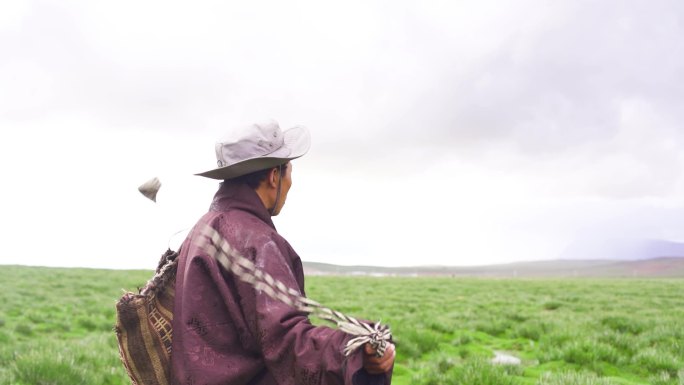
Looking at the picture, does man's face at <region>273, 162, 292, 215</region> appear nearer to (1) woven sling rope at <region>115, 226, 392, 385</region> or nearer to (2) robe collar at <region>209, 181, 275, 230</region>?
(2) robe collar at <region>209, 181, 275, 230</region>

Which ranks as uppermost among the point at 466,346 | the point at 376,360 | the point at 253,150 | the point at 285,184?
the point at 253,150

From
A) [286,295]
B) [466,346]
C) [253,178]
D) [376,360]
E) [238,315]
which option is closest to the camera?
[376,360]

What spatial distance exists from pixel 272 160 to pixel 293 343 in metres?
0.94

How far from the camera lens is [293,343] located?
2430 mm

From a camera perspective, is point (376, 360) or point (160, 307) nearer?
point (376, 360)

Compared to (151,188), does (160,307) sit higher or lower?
lower

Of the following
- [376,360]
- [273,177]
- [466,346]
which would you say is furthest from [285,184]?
[466,346]

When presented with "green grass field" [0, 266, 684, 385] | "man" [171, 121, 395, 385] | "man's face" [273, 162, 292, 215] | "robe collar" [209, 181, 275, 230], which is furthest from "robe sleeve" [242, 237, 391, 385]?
"green grass field" [0, 266, 684, 385]

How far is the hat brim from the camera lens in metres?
2.84

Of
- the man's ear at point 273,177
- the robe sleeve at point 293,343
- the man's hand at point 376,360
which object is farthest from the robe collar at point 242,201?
the man's hand at point 376,360

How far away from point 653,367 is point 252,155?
6322 mm

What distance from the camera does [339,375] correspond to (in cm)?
231

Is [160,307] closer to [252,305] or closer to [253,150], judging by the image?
[252,305]

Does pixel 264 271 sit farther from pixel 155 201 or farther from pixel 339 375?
pixel 155 201
